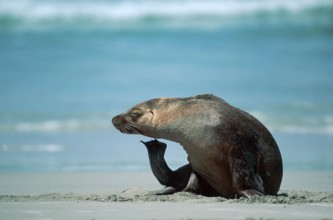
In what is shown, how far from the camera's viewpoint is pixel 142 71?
2670cm

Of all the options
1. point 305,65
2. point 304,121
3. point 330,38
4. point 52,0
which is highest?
point 52,0

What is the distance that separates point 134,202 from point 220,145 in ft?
2.86

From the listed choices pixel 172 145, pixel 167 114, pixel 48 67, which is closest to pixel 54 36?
pixel 48 67

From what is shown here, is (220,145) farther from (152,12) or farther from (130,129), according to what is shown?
(152,12)

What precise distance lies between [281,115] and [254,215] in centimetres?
1085

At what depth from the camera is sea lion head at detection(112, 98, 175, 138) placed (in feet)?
27.3

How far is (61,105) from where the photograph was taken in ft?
64.1

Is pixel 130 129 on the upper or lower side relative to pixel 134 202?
upper

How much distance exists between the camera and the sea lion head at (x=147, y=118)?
8.32 metres

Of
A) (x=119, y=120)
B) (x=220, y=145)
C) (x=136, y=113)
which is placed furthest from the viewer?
(x=119, y=120)

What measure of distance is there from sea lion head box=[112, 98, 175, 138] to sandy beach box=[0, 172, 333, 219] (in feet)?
1.93

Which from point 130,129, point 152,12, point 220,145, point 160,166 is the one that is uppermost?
point 152,12

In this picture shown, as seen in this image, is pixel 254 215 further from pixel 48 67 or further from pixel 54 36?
pixel 54 36

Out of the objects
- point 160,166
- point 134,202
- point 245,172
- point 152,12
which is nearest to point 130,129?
point 160,166
